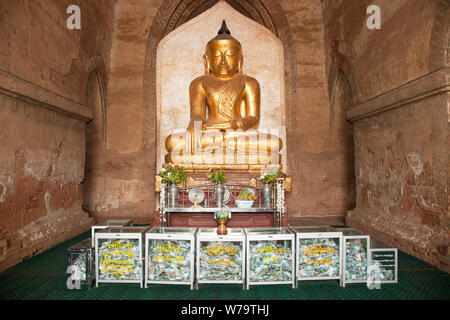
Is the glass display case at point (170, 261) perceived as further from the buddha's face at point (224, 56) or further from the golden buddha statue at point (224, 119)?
the buddha's face at point (224, 56)

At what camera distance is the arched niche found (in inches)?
237

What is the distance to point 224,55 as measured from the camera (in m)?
5.73

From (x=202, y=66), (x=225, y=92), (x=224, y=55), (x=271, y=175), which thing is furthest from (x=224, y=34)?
(x=271, y=175)

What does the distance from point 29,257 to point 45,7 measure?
9.84ft

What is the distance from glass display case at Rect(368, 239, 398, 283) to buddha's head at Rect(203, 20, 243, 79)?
13.7 feet

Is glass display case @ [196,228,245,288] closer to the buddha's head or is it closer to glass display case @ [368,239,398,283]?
glass display case @ [368,239,398,283]

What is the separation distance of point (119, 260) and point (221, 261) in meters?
0.84

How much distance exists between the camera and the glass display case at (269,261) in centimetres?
250

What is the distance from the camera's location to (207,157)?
4812 mm

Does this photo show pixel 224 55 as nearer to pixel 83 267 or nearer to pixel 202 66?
pixel 202 66

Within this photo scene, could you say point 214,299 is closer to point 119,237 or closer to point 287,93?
point 119,237

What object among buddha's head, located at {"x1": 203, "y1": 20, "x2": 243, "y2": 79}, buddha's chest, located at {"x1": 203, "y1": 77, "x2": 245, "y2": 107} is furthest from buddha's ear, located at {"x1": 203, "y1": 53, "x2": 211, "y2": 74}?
buddha's chest, located at {"x1": 203, "y1": 77, "x2": 245, "y2": 107}

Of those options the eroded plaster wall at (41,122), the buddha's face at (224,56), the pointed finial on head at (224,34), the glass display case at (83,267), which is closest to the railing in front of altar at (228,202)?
the glass display case at (83,267)

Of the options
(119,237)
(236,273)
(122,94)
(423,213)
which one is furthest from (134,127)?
(423,213)
